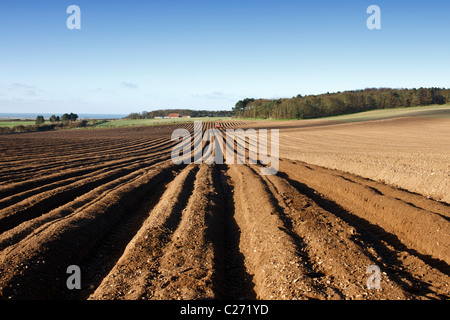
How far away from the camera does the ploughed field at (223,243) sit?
5.76 meters

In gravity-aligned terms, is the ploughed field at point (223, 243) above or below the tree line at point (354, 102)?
below

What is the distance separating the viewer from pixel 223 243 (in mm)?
8266

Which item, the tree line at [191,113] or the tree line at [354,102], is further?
the tree line at [191,113]

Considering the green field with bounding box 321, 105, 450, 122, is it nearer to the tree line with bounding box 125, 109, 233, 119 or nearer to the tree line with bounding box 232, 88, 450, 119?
the tree line with bounding box 232, 88, 450, 119

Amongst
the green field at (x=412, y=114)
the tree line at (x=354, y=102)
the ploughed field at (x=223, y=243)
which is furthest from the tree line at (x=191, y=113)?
the ploughed field at (x=223, y=243)

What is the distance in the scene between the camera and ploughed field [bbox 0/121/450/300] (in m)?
5.76

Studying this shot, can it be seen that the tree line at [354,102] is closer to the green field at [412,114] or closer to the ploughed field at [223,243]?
the green field at [412,114]

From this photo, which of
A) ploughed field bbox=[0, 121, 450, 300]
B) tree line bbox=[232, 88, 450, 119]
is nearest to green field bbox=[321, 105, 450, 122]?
tree line bbox=[232, 88, 450, 119]

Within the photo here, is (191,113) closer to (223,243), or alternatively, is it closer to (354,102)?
(354,102)

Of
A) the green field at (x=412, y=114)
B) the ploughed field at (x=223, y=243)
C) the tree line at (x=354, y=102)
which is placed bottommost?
the ploughed field at (x=223, y=243)

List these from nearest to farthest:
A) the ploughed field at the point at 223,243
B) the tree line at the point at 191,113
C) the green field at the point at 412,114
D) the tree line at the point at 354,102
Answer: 1. the ploughed field at the point at 223,243
2. the green field at the point at 412,114
3. the tree line at the point at 354,102
4. the tree line at the point at 191,113

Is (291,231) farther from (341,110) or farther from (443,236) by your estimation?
(341,110)

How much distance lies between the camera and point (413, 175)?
1349 cm

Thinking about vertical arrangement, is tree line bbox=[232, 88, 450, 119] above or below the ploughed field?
above
